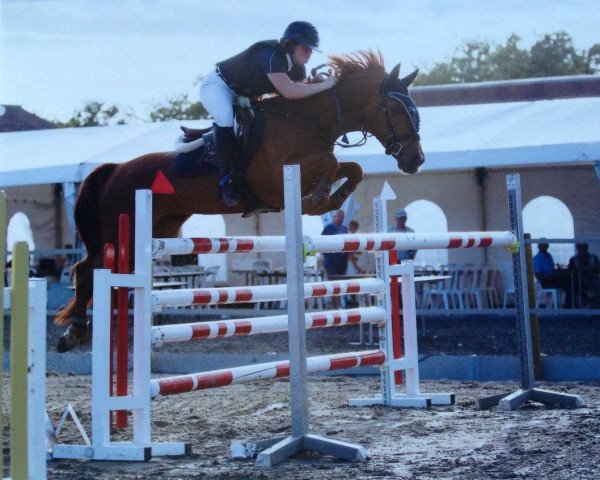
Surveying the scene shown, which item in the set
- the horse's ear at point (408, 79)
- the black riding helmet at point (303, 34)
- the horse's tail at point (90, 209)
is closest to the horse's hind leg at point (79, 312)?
the horse's tail at point (90, 209)

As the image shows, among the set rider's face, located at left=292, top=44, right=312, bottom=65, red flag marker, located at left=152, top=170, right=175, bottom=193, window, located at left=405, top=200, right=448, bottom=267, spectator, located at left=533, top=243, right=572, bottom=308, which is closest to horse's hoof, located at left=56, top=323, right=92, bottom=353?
red flag marker, located at left=152, top=170, right=175, bottom=193

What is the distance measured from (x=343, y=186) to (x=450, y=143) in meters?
7.39

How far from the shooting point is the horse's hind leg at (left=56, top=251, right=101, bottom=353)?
5430 mm

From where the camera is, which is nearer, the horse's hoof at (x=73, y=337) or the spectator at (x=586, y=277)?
the horse's hoof at (x=73, y=337)

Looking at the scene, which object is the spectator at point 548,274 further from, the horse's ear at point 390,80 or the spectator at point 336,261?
the horse's ear at point 390,80

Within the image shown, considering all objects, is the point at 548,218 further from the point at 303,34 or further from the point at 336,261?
the point at 303,34

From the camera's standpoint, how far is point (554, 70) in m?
54.0

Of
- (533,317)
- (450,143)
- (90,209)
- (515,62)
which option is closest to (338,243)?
(90,209)

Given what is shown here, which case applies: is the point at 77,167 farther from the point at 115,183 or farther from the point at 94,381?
the point at 94,381

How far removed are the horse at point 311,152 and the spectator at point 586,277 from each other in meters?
7.45

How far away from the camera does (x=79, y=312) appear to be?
5.62m

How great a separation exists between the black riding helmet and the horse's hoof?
2012 mm

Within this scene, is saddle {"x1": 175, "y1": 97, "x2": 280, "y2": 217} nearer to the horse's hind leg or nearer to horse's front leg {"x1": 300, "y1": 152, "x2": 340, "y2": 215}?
horse's front leg {"x1": 300, "y1": 152, "x2": 340, "y2": 215}

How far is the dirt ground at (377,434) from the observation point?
3623 mm
